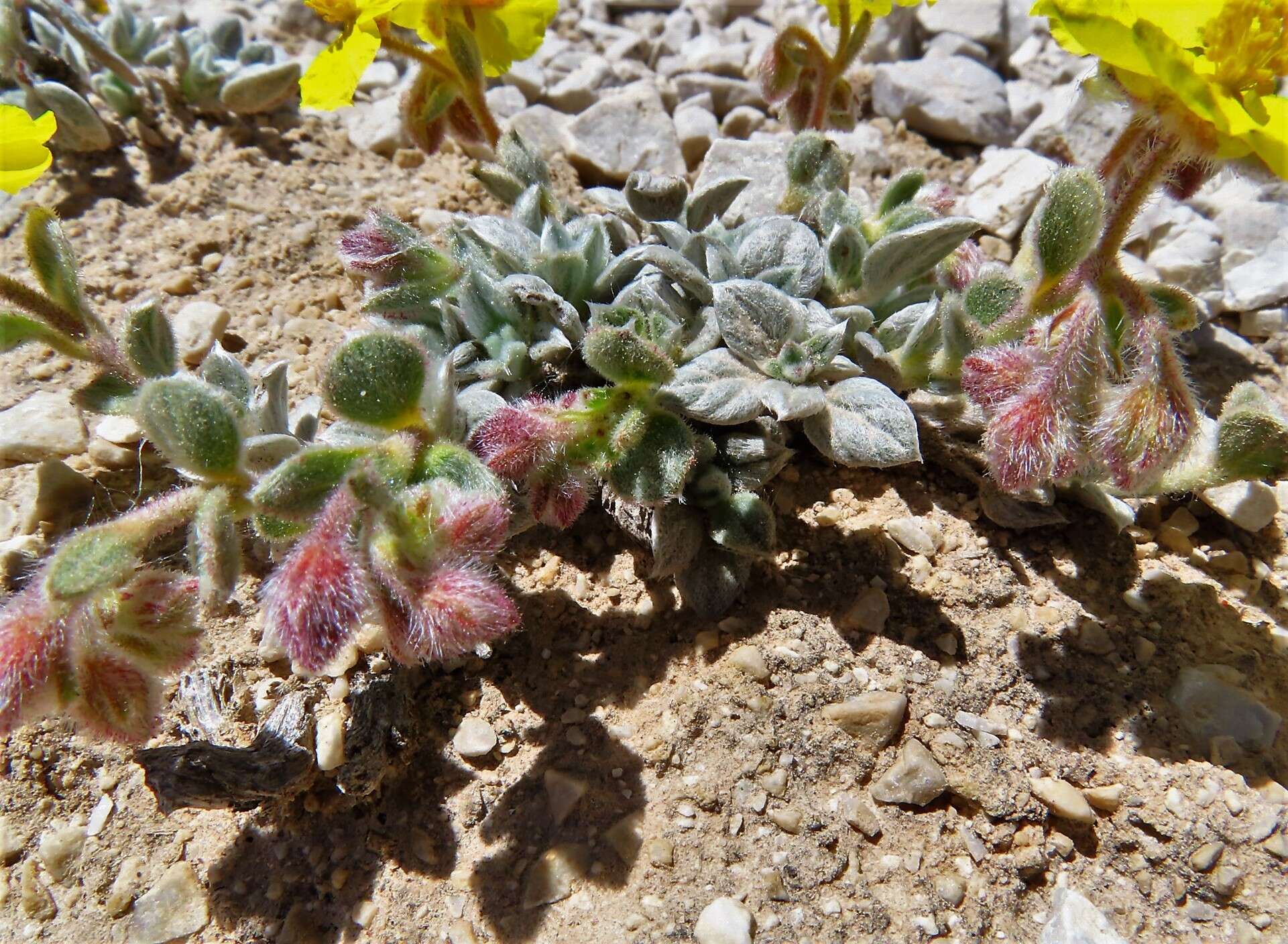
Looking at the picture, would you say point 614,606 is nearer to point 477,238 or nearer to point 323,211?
point 477,238

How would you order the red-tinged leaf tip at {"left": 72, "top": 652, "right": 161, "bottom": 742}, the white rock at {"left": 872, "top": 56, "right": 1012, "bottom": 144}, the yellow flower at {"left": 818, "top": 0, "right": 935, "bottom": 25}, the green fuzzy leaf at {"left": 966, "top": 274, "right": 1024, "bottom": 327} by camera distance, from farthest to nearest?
1. the white rock at {"left": 872, "top": 56, "right": 1012, "bottom": 144}
2. the yellow flower at {"left": 818, "top": 0, "right": 935, "bottom": 25}
3. the green fuzzy leaf at {"left": 966, "top": 274, "right": 1024, "bottom": 327}
4. the red-tinged leaf tip at {"left": 72, "top": 652, "right": 161, "bottom": 742}

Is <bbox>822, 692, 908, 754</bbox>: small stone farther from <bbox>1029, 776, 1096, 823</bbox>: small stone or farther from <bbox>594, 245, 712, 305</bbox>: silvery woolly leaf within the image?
<bbox>594, 245, 712, 305</bbox>: silvery woolly leaf

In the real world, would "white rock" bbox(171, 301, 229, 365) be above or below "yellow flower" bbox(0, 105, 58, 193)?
below

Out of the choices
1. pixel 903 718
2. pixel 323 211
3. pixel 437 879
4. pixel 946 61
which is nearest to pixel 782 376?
pixel 903 718

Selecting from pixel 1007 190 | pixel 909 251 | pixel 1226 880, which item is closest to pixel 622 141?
pixel 1007 190

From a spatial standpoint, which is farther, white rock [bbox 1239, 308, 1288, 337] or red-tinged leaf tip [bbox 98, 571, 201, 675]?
white rock [bbox 1239, 308, 1288, 337]

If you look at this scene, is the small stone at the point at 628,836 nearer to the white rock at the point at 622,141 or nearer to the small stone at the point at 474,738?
the small stone at the point at 474,738

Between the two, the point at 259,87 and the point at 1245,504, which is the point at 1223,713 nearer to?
the point at 1245,504

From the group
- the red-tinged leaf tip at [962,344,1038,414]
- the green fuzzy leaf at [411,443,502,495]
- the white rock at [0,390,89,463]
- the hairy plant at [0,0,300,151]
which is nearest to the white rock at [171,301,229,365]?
the white rock at [0,390,89,463]
